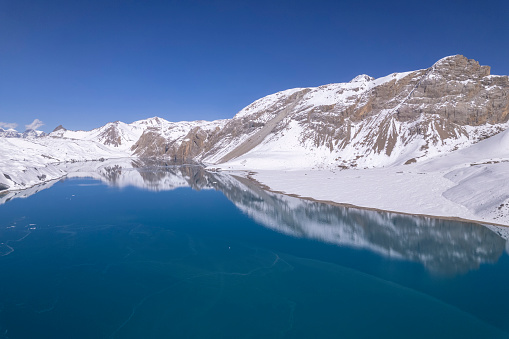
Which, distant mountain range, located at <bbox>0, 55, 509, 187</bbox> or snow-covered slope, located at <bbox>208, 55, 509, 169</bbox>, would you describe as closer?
distant mountain range, located at <bbox>0, 55, 509, 187</bbox>

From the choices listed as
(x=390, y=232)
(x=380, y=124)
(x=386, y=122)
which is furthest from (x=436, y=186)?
(x=380, y=124)

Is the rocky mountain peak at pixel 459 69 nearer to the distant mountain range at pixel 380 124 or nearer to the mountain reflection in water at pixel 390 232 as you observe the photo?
the distant mountain range at pixel 380 124

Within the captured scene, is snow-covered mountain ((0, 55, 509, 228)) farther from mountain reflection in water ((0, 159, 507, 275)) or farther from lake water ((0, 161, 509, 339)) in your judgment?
lake water ((0, 161, 509, 339))

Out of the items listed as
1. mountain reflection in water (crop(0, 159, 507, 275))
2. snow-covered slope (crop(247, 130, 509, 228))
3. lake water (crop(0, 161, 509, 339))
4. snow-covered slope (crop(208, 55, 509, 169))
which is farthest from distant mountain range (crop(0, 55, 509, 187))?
lake water (crop(0, 161, 509, 339))

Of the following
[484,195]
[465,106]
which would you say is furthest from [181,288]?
[465,106]

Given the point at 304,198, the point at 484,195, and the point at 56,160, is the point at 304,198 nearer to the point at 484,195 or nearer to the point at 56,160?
the point at 484,195

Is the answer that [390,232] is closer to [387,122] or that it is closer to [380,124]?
[387,122]
